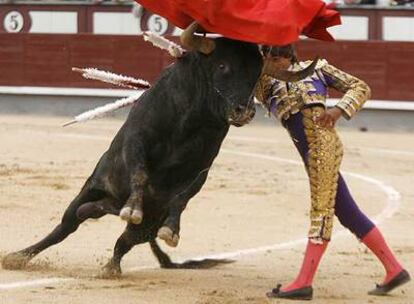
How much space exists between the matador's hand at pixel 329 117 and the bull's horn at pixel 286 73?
160mm

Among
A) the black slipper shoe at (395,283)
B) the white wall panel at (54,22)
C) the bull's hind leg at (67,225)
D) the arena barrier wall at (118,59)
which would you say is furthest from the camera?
the white wall panel at (54,22)

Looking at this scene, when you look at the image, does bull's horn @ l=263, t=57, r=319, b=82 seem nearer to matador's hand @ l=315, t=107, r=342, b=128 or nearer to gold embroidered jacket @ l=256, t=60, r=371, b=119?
gold embroidered jacket @ l=256, t=60, r=371, b=119

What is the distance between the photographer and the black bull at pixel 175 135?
457 centimetres

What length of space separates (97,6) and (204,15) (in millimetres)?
10735

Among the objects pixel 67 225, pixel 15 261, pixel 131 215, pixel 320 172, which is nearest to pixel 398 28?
pixel 67 225

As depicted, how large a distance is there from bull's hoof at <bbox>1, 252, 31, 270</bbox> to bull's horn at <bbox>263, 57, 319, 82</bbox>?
140cm

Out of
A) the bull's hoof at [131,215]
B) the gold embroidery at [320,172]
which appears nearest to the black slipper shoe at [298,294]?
the gold embroidery at [320,172]

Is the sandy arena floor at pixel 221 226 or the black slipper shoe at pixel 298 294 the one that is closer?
the black slipper shoe at pixel 298 294

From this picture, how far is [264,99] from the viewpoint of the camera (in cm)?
477

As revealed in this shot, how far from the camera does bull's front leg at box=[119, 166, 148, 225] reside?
4672 mm

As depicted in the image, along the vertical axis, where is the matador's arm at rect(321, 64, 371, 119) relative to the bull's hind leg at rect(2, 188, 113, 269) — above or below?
above

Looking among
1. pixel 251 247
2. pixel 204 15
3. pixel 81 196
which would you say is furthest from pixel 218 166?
pixel 204 15

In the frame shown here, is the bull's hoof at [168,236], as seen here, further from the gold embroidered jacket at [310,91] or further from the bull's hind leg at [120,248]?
the gold embroidered jacket at [310,91]

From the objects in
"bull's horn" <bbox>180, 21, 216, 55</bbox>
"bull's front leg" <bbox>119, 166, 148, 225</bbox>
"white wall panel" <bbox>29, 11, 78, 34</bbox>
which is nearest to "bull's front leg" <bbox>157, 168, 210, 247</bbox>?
→ "bull's front leg" <bbox>119, 166, 148, 225</bbox>
